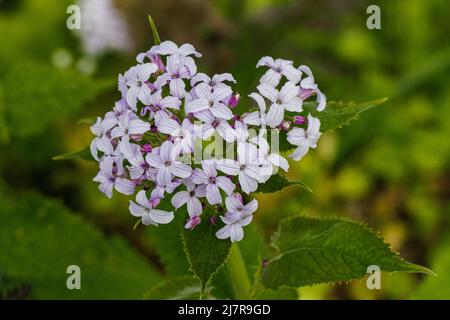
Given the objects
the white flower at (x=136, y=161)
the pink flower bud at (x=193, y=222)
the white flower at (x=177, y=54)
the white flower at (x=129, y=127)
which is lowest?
the pink flower bud at (x=193, y=222)

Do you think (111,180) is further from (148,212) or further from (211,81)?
(211,81)

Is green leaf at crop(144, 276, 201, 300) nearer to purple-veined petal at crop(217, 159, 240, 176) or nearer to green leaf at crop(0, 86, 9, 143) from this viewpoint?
purple-veined petal at crop(217, 159, 240, 176)

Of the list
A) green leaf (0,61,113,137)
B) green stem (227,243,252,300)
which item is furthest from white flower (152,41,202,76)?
green leaf (0,61,113,137)

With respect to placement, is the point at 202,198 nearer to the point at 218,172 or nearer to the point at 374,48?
the point at 218,172

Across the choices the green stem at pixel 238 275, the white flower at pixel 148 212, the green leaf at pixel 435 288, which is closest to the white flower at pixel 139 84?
the white flower at pixel 148 212

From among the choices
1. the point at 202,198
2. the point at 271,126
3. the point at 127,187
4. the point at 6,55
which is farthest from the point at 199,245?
the point at 6,55

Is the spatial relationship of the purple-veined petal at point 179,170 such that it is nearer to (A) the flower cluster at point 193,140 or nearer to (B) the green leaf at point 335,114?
(A) the flower cluster at point 193,140
